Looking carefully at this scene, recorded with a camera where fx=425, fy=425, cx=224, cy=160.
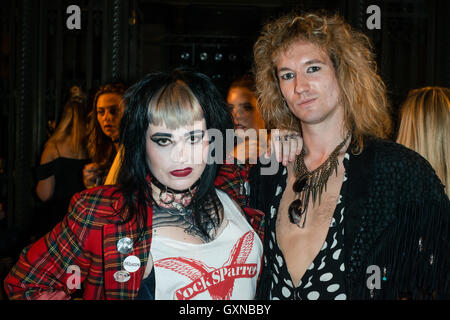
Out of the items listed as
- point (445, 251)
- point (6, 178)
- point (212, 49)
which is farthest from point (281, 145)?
point (212, 49)

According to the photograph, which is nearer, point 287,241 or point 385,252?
point 385,252

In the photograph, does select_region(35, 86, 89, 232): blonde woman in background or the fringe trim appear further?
select_region(35, 86, 89, 232): blonde woman in background

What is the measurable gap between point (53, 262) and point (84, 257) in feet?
0.34

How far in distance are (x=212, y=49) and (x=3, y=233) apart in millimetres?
5394

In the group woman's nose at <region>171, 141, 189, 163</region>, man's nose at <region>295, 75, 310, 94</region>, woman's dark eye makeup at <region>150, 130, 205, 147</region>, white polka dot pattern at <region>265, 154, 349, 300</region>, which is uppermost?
man's nose at <region>295, 75, 310, 94</region>

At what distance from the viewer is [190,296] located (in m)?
1.47

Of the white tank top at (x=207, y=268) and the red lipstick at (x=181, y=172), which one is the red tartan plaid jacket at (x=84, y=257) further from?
the red lipstick at (x=181, y=172)

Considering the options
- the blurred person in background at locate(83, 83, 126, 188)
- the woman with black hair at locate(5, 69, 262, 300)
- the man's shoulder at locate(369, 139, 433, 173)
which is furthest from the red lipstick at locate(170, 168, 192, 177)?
the blurred person in background at locate(83, 83, 126, 188)

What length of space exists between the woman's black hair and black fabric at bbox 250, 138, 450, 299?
0.60m

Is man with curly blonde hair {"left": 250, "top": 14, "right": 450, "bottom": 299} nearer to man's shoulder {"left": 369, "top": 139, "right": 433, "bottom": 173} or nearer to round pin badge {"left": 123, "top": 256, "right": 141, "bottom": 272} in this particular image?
man's shoulder {"left": 369, "top": 139, "right": 433, "bottom": 173}

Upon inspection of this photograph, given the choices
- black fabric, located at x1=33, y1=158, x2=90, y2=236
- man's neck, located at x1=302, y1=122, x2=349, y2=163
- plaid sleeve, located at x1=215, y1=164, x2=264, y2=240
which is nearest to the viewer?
plaid sleeve, located at x1=215, y1=164, x2=264, y2=240

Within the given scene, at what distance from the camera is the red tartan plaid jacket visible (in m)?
1.48

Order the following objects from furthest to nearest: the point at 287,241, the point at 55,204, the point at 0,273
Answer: the point at 0,273 → the point at 55,204 → the point at 287,241

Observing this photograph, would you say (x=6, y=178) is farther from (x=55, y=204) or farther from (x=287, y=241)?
(x=287, y=241)
